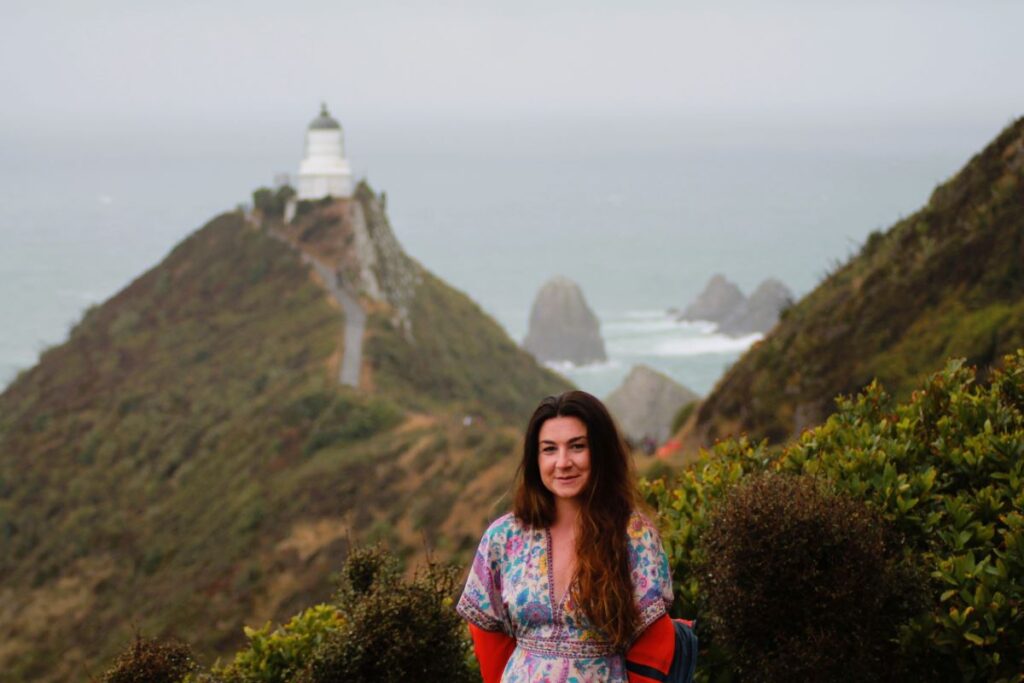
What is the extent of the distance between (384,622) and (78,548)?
148ft

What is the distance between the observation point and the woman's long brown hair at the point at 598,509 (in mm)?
4812

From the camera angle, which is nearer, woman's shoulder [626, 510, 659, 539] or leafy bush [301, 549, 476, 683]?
woman's shoulder [626, 510, 659, 539]

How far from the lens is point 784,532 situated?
588cm

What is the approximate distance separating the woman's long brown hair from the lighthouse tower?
77.2 metres

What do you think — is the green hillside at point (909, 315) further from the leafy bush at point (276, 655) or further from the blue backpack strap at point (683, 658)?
the blue backpack strap at point (683, 658)

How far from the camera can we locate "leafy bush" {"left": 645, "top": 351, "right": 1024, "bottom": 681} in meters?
5.90

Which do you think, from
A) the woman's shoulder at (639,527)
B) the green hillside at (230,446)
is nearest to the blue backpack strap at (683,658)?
the woman's shoulder at (639,527)

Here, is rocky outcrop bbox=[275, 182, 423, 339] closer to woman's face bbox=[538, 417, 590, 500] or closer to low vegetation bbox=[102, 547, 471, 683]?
low vegetation bbox=[102, 547, 471, 683]

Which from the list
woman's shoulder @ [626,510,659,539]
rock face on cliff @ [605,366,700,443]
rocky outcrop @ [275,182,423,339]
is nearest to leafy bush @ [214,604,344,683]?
woman's shoulder @ [626,510,659,539]

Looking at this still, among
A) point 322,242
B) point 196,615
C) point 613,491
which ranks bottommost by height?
point 196,615

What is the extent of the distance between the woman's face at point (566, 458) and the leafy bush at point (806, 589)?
1.41 m

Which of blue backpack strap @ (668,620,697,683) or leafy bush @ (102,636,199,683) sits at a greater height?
blue backpack strap @ (668,620,697,683)

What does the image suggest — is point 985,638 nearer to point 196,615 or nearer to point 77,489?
point 196,615

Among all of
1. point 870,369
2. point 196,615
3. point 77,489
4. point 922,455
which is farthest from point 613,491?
point 77,489
